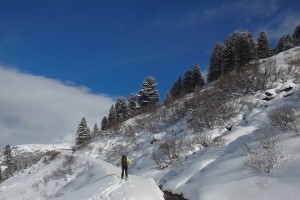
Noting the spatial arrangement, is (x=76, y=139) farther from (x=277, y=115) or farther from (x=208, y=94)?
(x=277, y=115)

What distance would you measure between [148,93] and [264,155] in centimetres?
4570

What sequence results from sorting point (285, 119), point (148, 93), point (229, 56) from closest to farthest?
point (285, 119) < point (229, 56) < point (148, 93)

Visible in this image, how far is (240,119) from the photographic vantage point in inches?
921

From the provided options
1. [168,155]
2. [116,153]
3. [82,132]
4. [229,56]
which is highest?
[229,56]

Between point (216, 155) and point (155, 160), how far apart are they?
18.6ft

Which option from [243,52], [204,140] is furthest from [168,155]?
[243,52]

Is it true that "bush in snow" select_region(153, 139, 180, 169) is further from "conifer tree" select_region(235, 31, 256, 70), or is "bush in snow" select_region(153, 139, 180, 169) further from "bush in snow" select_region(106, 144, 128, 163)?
"conifer tree" select_region(235, 31, 256, 70)

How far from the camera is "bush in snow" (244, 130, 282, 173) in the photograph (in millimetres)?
13086

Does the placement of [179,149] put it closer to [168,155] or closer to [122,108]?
[168,155]

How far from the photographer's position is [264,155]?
1350cm

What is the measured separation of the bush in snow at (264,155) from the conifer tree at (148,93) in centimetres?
4336

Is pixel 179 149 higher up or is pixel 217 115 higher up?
pixel 217 115

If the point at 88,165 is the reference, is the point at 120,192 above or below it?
below

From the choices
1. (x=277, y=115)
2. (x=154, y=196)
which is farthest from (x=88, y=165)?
(x=277, y=115)
